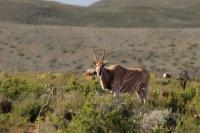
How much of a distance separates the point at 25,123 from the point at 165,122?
8.57ft

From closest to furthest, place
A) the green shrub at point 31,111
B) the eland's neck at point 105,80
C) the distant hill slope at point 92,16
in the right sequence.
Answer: the green shrub at point 31,111
the eland's neck at point 105,80
the distant hill slope at point 92,16

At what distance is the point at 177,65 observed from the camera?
140ft

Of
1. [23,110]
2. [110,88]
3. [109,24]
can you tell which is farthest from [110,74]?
[109,24]

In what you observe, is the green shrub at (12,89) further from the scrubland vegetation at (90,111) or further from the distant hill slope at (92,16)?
the distant hill slope at (92,16)

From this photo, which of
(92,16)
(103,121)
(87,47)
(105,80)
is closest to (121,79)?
(105,80)

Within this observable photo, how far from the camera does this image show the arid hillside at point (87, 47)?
4212cm

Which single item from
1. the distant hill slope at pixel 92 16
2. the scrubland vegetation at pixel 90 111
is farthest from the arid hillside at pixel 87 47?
the scrubland vegetation at pixel 90 111

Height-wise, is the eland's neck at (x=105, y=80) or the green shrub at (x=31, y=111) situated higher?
the eland's neck at (x=105, y=80)

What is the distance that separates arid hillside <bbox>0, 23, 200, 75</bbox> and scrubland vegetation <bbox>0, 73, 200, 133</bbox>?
22733 mm

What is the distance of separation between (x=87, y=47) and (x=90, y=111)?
124 ft

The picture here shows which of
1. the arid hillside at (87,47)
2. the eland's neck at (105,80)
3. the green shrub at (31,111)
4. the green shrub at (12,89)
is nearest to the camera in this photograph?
the green shrub at (31,111)

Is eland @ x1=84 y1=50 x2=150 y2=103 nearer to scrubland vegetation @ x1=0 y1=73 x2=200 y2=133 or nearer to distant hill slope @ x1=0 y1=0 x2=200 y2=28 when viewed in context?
scrubland vegetation @ x1=0 y1=73 x2=200 y2=133

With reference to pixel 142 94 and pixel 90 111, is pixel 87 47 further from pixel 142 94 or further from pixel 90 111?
pixel 90 111

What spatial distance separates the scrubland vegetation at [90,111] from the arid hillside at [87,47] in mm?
22733
